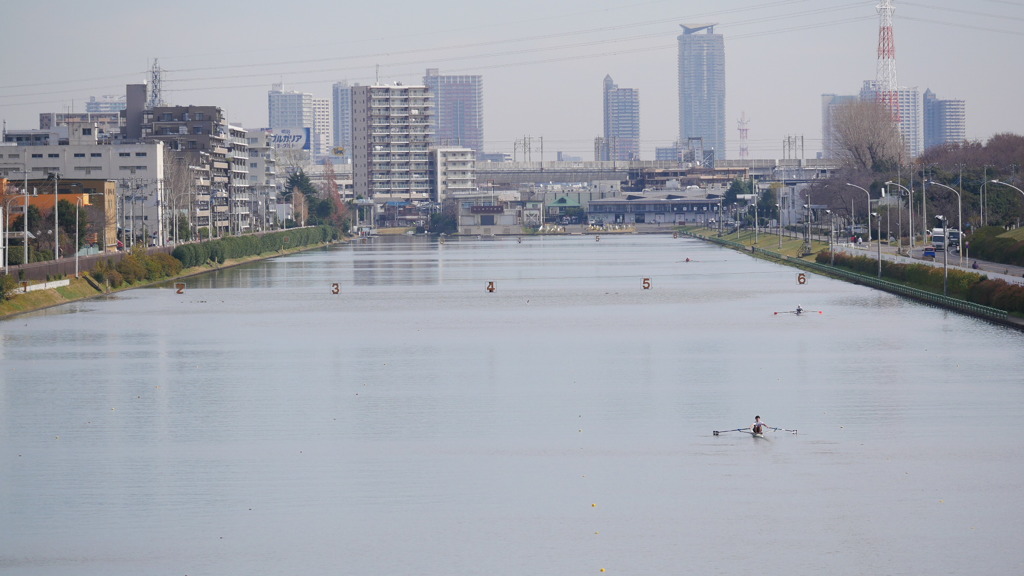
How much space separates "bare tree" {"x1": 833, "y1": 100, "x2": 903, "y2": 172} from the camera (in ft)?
413

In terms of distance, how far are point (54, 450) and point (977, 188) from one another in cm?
8525

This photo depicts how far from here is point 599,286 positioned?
76250 mm

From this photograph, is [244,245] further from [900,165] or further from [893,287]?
[893,287]

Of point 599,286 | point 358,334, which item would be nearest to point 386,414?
point 358,334

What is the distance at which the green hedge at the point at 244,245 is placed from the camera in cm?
9438

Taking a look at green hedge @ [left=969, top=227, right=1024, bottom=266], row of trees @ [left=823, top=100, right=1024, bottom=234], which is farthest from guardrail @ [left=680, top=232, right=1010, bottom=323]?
row of trees @ [left=823, top=100, right=1024, bottom=234]

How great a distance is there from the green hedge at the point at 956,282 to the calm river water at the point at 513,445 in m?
1.67

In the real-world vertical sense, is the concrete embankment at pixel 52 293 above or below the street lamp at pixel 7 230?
below

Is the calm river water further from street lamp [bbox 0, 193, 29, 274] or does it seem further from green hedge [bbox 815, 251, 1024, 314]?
street lamp [bbox 0, 193, 29, 274]

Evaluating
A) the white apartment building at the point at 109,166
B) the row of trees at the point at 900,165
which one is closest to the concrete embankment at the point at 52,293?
the white apartment building at the point at 109,166

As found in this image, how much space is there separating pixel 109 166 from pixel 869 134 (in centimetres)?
7074

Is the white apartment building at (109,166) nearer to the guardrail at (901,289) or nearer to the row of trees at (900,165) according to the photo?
the guardrail at (901,289)

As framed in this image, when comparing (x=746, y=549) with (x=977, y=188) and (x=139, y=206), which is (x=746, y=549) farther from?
(x=139, y=206)

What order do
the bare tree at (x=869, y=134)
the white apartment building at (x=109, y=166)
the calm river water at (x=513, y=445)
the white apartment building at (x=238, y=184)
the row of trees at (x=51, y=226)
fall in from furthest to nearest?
the white apartment building at (x=238, y=184) → the bare tree at (x=869, y=134) → the white apartment building at (x=109, y=166) → the row of trees at (x=51, y=226) → the calm river water at (x=513, y=445)
